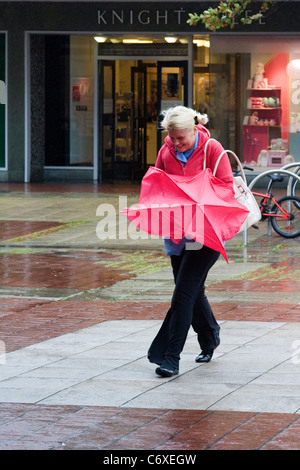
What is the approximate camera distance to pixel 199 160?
20.6 feet

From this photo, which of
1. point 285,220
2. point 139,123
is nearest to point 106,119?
point 139,123

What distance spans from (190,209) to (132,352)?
4.38 feet

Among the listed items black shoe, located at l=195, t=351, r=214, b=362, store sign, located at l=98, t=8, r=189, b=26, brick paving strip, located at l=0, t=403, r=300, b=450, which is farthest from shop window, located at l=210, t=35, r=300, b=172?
brick paving strip, located at l=0, t=403, r=300, b=450

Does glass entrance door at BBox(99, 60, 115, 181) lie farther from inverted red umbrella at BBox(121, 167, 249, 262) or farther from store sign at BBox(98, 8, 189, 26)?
inverted red umbrella at BBox(121, 167, 249, 262)

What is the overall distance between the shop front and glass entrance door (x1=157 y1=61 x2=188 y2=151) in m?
0.02

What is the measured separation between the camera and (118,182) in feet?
70.0

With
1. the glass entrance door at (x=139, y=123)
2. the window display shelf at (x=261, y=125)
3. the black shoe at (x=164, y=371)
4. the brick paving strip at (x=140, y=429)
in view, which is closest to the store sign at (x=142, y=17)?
the glass entrance door at (x=139, y=123)

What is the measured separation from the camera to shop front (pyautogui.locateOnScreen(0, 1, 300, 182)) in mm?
20109

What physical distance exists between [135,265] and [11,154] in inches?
420

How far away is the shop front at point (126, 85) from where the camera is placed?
20109mm

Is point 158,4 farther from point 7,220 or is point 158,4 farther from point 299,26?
point 7,220

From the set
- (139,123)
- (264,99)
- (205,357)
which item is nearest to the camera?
(205,357)

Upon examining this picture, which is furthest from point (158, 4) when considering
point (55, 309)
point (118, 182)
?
point (55, 309)

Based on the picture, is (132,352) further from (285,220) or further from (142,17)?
(142,17)
